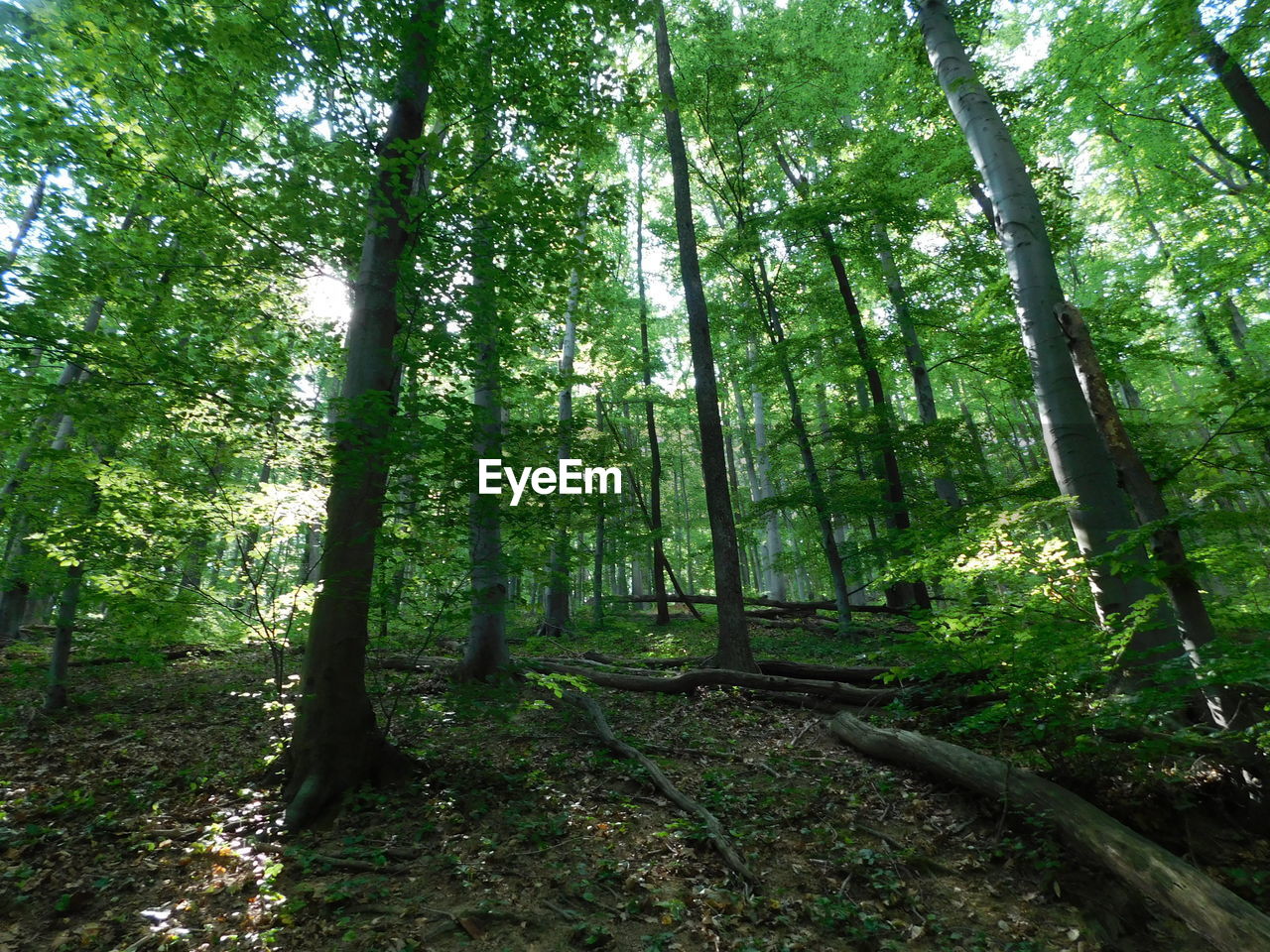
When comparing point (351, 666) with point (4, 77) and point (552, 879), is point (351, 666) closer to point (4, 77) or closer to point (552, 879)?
point (552, 879)

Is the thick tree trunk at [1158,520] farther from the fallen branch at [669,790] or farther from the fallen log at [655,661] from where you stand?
the fallen log at [655,661]

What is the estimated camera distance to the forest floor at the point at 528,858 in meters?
3.11

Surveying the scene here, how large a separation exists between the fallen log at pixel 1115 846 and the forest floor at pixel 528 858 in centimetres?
18

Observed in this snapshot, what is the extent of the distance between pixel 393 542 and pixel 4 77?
533 cm

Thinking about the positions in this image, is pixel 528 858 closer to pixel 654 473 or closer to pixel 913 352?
pixel 913 352

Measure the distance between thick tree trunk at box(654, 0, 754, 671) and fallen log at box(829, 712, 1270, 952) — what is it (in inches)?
130

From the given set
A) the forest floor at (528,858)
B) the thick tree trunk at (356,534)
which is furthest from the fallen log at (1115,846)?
the thick tree trunk at (356,534)

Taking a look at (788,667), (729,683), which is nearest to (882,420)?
(788,667)

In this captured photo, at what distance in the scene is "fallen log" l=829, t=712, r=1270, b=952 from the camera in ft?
8.42

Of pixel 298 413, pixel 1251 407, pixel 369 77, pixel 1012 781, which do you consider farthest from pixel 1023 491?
pixel 369 77

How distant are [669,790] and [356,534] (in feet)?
11.1

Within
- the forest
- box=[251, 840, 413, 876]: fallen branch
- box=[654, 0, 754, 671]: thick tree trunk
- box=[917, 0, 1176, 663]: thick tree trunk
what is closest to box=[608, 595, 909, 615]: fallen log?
box=[654, 0, 754, 671]: thick tree trunk

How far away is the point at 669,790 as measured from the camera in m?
4.71

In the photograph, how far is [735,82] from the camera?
1229 centimetres
